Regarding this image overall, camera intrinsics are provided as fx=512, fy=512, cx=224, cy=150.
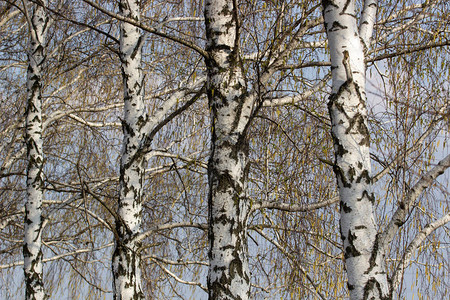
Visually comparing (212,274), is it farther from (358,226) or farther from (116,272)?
(116,272)

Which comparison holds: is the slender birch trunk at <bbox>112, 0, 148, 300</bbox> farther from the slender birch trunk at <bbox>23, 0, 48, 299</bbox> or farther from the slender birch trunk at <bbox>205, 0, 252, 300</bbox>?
the slender birch trunk at <bbox>205, 0, 252, 300</bbox>

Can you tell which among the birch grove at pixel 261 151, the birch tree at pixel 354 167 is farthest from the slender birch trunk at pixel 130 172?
the birch tree at pixel 354 167

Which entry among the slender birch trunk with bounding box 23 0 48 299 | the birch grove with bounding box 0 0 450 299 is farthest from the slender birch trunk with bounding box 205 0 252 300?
the slender birch trunk with bounding box 23 0 48 299

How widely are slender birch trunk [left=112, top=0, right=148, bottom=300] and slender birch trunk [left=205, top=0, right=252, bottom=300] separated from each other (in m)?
1.51

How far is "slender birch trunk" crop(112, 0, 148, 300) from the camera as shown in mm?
4711

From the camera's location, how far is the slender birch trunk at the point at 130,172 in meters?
4.71

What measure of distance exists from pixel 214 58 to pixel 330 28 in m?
0.92

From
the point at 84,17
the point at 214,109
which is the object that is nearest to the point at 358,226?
the point at 214,109

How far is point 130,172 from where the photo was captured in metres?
4.91

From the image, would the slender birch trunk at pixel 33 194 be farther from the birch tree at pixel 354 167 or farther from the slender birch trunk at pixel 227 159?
the birch tree at pixel 354 167

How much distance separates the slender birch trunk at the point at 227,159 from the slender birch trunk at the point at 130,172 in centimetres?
151

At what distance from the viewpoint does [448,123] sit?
353 cm

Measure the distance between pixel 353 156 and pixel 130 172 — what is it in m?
2.60

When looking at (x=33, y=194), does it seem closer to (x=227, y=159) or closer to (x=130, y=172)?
(x=130, y=172)
